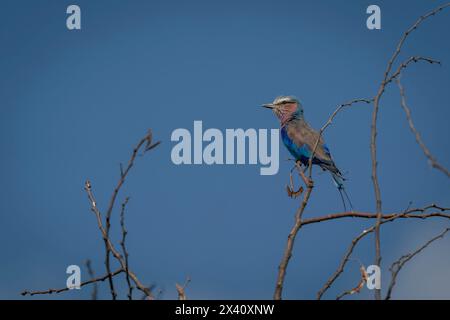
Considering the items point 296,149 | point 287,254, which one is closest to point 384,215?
point 287,254

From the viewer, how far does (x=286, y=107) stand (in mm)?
7250

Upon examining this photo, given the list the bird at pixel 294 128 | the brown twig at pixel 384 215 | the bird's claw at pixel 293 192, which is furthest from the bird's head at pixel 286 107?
the brown twig at pixel 384 215

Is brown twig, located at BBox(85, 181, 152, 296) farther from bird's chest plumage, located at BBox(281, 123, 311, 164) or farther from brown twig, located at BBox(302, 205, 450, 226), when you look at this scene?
bird's chest plumage, located at BBox(281, 123, 311, 164)

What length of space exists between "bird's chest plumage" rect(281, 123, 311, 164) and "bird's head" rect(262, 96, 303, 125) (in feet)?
0.32

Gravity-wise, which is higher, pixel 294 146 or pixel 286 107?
pixel 286 107

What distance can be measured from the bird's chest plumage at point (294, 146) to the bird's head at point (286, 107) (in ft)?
0.32

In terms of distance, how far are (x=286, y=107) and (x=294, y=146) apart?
45cm

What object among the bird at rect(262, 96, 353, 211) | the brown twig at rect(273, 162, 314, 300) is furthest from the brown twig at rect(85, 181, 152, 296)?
the bird at rect(262, 96, 353, 211)

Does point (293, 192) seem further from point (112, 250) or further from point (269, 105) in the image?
point (269, 105)

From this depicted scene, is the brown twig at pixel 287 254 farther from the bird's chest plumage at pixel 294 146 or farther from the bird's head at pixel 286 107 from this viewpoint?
the bird's head at pixel 286 107

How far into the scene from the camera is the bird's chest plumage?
22.9 feet

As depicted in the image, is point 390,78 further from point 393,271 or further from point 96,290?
point 96,290
